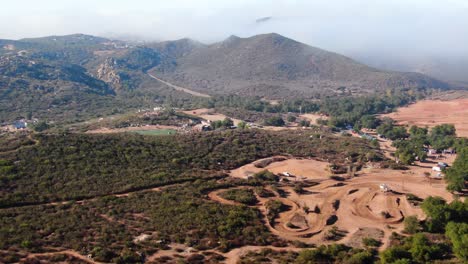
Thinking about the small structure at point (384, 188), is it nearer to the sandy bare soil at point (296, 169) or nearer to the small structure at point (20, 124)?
the sandy bare soil at point (296, 169)

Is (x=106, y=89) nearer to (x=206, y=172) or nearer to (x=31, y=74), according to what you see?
(x=31, y=74)

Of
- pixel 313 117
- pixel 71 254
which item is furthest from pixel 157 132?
pixel 71 254

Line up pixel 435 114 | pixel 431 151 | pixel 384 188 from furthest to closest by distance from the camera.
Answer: pixel 435 114 < pixel 431 151 < pixel 384 188

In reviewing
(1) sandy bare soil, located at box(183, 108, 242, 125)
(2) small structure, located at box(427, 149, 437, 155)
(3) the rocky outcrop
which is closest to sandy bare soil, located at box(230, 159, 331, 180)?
(2) small structure, located at box(427, 149, 437, 155)

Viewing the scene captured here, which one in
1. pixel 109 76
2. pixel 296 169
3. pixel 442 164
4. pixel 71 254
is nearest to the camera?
pixel 71 254

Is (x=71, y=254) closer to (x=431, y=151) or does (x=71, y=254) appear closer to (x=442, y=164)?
(x=442, y=164)

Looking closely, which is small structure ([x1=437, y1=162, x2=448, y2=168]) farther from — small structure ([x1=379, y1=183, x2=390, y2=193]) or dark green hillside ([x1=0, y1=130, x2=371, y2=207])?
small structure ([x1=379, y1=183, x2=390, y2=193])
